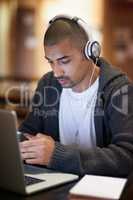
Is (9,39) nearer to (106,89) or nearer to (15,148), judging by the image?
(106,89)

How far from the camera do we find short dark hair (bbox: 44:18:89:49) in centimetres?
147

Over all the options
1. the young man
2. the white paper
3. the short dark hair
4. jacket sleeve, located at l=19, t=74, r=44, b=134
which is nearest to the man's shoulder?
the young man

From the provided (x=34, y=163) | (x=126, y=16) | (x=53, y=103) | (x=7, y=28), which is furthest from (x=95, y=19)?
(x=34, y=163)

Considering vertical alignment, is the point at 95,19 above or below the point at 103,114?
above

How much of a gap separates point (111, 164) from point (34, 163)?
238 mm

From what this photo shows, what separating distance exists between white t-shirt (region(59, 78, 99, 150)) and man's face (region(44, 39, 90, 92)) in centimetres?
7

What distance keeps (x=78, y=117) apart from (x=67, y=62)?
25cm

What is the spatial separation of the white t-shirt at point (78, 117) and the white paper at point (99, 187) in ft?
1.33

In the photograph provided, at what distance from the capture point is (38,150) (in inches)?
51.1

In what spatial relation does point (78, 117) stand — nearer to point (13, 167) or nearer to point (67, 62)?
point (67, 62)

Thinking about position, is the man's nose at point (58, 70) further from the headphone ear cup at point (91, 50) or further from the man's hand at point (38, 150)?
the man's hand at point (38, 150)

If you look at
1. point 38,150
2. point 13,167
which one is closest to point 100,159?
point 38,150

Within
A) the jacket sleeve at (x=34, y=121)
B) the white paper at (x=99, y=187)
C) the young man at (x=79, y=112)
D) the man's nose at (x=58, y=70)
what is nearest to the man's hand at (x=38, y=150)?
the young man at (x=79, y=112)

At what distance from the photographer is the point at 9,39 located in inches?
215
